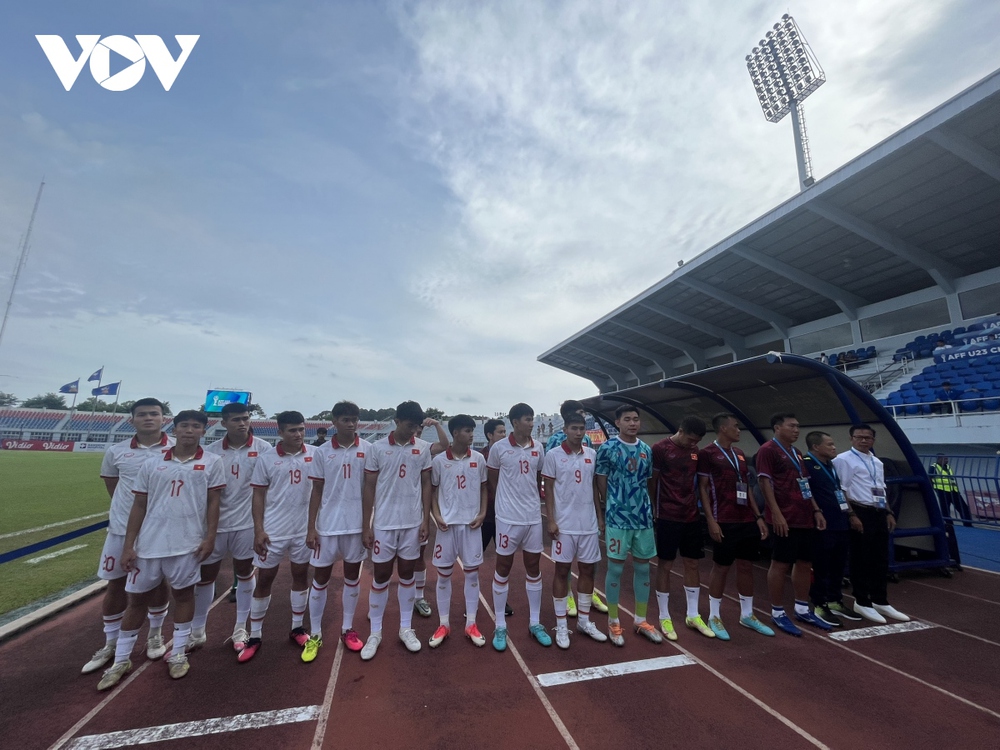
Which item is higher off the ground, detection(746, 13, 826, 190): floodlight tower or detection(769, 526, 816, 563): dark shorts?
detection(746, 13, 826, 190): floodlight tower

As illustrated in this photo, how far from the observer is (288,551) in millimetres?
3941

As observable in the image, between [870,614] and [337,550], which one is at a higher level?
[337,550]

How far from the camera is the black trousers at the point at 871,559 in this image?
4535mm

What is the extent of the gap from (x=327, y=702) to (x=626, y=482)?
2.99 metres

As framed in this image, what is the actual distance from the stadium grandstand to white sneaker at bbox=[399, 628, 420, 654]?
6.45m

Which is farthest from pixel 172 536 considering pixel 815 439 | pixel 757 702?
pixel 815 439

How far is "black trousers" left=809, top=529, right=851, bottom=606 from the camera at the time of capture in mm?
4262

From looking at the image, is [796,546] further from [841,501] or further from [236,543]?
[236,543]

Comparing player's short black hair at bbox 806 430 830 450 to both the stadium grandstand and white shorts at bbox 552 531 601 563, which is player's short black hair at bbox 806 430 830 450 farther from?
the stadium grandstand

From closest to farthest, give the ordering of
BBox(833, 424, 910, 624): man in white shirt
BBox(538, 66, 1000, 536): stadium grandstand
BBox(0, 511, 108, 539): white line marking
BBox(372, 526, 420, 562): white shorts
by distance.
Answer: BBox(372, 526, 420, 562): white shorts < BBox(833, 424, 910, 624): man in white shirt < BBox(0, 511, 108, 539): white line marking < BBox(538, 66, 1000, 536): stadium grandstand

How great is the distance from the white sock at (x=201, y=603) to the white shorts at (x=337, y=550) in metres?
0.96

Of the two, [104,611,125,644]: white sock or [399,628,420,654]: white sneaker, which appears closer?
[104,611,125,644]: white sock

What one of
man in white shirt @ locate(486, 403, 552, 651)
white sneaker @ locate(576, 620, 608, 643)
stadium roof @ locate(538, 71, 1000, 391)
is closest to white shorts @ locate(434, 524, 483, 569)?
man in white shirt @ locate(486, 403, 552, 651)

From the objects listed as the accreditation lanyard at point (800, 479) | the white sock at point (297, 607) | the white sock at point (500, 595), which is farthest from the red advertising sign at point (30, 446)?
the accreditation lanyard at point (800, 479)
